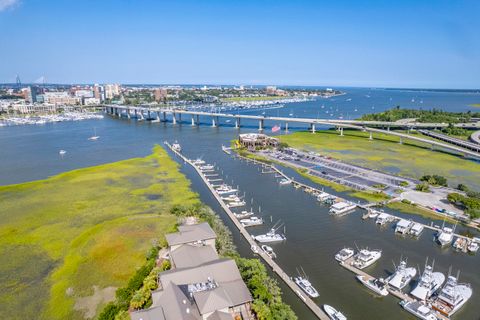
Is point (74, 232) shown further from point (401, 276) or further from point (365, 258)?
point (401, 276)

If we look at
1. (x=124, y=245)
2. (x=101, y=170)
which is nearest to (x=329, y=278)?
(x=124, y=245)

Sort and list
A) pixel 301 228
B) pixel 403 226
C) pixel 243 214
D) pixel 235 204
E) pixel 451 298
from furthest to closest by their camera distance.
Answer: pixel 235 204, pixel 243 214, pixel 301 228, pixel 403 226, pixel 451 298

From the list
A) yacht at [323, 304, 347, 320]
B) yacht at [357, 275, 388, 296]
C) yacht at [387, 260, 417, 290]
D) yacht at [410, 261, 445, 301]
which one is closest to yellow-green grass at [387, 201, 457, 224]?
yacht at [410, 261, 445, 301]

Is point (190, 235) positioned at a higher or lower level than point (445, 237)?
higher

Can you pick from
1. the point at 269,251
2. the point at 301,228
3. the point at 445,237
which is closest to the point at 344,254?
the point at 301,228

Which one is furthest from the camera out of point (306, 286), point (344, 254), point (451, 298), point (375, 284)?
point (344, 254)

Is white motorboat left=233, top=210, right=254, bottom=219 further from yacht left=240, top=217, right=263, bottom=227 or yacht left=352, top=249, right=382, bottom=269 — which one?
yacht left=352, top=249, right=382, bottom=269
